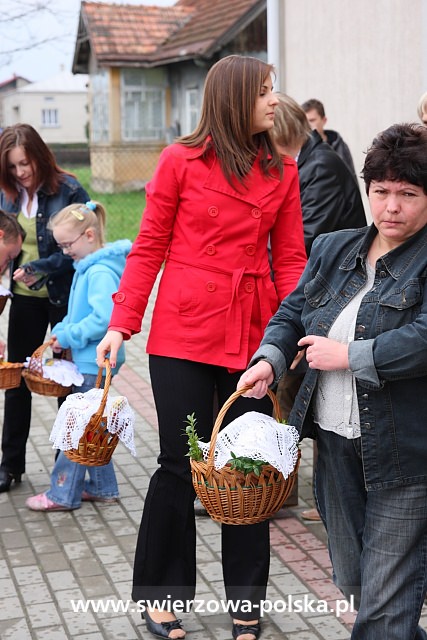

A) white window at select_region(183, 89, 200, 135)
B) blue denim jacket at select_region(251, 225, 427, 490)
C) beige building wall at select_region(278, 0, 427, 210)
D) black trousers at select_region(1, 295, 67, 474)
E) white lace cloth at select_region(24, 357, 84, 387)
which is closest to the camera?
blue denim jacket at select_region(251, 225, 427, 490)

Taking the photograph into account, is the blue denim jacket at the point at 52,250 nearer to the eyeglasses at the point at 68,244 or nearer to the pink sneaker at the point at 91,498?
the eyeglasses at the point at 68,244

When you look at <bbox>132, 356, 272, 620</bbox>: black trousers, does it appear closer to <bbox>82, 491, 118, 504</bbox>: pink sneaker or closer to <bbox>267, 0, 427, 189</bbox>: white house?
<bbox>82, 491, 118, 504</bbox>: pink sneaker

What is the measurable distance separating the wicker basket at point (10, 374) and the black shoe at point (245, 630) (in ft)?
6.12

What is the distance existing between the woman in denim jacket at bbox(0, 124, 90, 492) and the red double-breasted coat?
1614mm

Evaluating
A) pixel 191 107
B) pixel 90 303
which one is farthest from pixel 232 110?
pixel 191 107

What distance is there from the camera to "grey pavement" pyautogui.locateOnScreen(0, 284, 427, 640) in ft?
13.2

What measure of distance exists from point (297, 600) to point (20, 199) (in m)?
2.65

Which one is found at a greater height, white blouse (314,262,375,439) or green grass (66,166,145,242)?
white blouse (314,262,375,439)

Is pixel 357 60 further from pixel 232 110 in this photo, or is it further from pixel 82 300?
pixel 232 110

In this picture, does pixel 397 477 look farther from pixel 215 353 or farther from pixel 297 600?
pixel 297 600

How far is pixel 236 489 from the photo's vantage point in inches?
126

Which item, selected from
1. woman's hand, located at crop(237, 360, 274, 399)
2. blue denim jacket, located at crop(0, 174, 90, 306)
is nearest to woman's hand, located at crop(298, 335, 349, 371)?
woman's hand, located at crop(237, 360, 274, 399)

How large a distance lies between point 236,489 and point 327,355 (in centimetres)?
59

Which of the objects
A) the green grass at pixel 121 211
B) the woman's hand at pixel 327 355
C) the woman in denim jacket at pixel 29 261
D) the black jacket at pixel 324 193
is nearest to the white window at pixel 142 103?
the green grass at pixel 121 211
